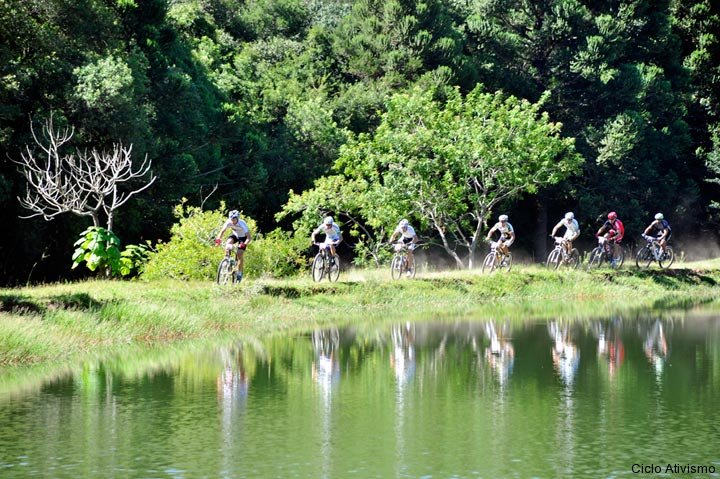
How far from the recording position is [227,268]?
96.3 feet

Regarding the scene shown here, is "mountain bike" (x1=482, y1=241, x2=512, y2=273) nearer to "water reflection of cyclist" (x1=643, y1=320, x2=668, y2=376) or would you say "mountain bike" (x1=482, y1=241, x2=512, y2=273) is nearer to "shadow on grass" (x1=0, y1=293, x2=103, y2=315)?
"water reflection of cyclist" (x1=643, y1=320, x2=668, y2=376)

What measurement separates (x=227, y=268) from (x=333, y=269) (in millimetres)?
3995

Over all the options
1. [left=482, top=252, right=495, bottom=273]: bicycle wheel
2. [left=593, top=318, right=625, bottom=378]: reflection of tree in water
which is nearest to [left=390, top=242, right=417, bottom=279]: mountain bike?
[left=482, top=252, right=495, bottom=273]: bicycle wheel

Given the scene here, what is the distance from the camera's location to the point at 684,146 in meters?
61.6

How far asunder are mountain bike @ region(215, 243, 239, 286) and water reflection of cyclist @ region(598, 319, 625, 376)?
9087 millimetres

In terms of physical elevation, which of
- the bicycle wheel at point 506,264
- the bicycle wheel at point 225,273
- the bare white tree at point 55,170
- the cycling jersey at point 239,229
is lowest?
the bicycle wheel at point 225,273

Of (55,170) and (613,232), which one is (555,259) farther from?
(55,170)

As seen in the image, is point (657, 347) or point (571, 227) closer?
point (657, 347)

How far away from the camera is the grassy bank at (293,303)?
22267mm

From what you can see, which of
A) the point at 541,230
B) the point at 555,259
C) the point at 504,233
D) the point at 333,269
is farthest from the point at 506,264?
the point at 541,230

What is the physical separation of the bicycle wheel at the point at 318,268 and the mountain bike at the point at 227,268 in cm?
303

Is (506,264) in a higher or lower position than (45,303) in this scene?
higher

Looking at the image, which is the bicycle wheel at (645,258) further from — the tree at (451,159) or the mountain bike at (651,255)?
the tree at (451,159)

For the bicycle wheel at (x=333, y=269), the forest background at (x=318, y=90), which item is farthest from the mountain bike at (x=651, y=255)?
the bicycle wheel at (x=333, y=269)
